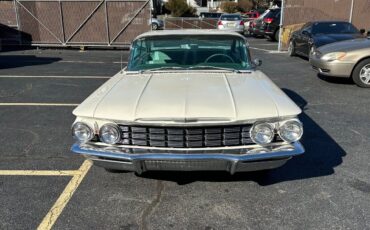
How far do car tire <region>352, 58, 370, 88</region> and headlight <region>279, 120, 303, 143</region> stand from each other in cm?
577

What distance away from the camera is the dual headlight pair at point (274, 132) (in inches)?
128

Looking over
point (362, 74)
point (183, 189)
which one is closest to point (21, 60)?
point (362, 74)

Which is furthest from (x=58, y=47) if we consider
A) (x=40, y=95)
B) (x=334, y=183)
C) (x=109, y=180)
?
(x=334, y=183)

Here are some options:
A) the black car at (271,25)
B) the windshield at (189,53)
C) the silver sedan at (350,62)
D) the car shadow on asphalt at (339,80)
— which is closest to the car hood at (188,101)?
the windshield at (189,53)

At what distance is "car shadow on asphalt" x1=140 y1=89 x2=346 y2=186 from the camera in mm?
3947

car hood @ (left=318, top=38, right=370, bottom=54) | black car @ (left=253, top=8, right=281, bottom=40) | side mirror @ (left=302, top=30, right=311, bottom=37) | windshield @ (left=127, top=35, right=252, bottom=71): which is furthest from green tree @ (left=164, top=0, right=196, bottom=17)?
windshield @ (left=127, top=35, right=252, bottom=71)

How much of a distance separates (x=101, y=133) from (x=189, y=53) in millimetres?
1830

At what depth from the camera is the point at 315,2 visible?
17.2m

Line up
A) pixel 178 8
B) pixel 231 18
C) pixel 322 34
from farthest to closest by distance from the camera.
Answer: pixel 178 8, pixel 231 18, pixel 322 34

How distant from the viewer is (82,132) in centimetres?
338

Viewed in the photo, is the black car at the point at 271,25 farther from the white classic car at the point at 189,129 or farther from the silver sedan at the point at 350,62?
the white classic car at the point at 189,129

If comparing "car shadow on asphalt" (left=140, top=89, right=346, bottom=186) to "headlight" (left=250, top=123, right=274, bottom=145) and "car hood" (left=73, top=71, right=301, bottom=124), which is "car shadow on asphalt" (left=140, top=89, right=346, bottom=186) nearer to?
"headlight" (left=250, top=123, right=274, bottom=145)

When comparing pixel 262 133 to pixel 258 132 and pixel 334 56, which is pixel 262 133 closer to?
pixel 258 132

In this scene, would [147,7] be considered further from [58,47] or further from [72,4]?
[58,47]
